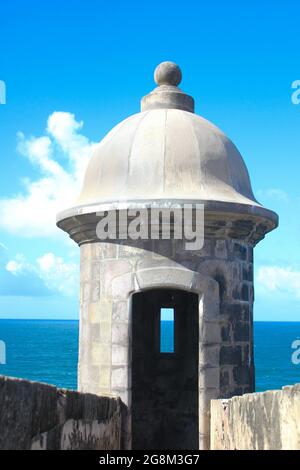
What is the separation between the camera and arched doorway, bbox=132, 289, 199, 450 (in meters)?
8.38

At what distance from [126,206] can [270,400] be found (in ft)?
8.68

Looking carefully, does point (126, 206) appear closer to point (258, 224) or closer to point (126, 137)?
point (126, 137)

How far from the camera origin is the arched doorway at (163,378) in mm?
8383

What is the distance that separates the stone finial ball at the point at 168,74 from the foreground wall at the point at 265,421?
3.32 m

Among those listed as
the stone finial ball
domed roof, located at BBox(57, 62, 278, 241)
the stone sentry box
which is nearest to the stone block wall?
the stone sentry box

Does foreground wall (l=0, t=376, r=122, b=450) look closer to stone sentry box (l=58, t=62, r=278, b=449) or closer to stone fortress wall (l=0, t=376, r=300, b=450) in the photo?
stone fortress wall (l=0, t=376, r=300, b=450)

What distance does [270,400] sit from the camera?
3.28m

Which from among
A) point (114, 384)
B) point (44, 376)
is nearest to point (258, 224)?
point (114, 384)

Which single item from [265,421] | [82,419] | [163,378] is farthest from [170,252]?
[163,378]

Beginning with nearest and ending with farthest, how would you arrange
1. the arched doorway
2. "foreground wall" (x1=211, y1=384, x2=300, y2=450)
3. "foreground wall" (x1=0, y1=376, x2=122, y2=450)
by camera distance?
"foreground wall" (x1=0, y1=376, x2=122, y2=450), "foreground wall" (x1=211, y1=384, x2=300, y2=450), the arched doorway

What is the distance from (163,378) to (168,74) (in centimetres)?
374

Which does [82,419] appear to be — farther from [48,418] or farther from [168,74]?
[168,74]

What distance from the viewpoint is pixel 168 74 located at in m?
6.69

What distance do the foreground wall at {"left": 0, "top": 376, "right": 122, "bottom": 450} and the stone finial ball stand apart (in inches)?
128
